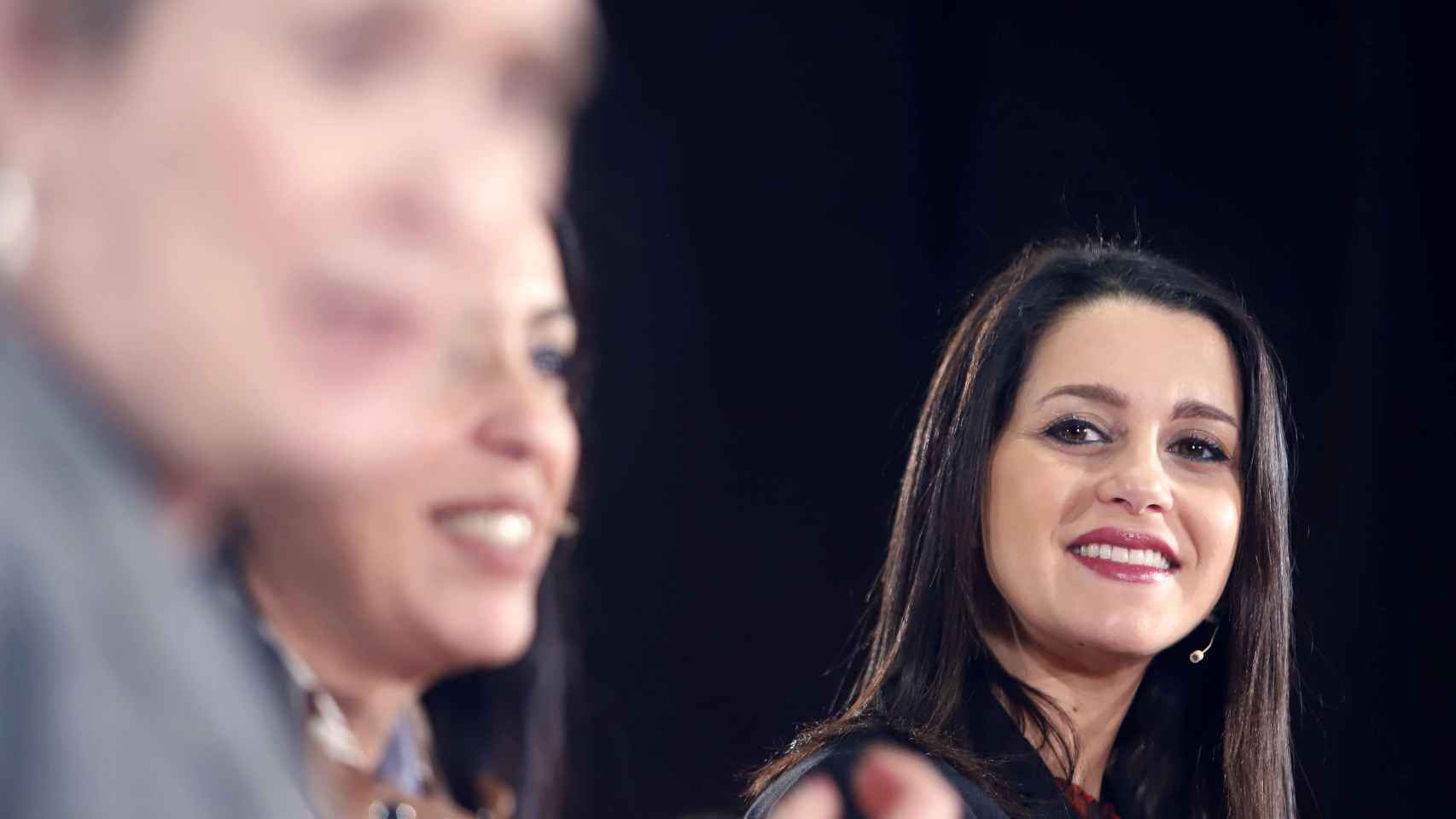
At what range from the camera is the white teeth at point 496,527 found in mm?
686

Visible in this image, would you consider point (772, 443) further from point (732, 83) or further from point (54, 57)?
point (54, 57)

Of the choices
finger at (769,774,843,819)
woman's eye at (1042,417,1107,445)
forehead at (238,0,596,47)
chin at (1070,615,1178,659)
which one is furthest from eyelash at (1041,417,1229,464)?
forehead at (238,0,596,47)

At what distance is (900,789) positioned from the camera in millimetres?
1013

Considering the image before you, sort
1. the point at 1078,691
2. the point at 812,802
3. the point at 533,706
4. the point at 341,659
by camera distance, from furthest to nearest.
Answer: the point at 1078,691 < the point at 812,802 < the point at 533,706 < the point at 341,659

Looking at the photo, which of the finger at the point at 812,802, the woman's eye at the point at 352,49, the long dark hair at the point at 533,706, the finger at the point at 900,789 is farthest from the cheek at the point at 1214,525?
the woman's eye at the point at 352,49

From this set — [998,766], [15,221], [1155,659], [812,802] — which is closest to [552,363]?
[15,221]

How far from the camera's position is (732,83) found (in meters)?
1.15

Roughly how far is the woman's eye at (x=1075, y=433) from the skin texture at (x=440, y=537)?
0.66 m

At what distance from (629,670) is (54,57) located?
62 centimetres

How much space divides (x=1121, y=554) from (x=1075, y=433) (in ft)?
0.38

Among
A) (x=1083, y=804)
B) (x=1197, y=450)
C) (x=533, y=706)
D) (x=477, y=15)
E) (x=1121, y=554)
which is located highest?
(x=477, y=15)

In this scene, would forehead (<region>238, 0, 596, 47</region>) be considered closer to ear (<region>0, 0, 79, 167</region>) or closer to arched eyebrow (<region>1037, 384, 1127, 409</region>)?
ear (<region>0, 0, 79, 167</region>)

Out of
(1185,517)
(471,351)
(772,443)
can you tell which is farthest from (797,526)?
(471,351)

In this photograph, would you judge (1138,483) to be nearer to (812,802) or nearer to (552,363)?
Result: (812,802)
